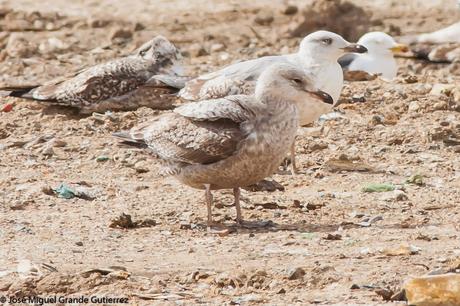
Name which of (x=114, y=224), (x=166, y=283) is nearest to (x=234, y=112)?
(x=114, y=224)

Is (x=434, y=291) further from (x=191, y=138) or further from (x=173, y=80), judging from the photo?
(x=173, y=80)

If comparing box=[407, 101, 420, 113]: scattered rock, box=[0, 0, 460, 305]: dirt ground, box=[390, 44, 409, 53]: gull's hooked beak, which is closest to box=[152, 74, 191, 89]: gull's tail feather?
box=[0, 0, 460, 305]: dirt ground

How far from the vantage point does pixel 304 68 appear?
1137 cm

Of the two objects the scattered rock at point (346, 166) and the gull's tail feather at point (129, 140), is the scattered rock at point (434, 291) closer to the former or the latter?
the gull's tail feather at point (129, 140)

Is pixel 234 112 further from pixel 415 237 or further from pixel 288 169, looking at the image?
pixel 288 169

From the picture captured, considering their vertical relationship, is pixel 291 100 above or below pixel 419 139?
above

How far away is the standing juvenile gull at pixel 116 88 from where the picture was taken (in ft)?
44.9

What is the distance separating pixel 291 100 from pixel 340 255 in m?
1.40

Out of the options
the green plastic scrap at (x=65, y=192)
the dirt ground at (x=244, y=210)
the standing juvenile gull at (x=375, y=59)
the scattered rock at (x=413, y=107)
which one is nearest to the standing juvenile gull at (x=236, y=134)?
the dirt ground at (x=244, y=210)

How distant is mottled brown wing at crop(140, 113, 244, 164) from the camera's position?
931 centimetres

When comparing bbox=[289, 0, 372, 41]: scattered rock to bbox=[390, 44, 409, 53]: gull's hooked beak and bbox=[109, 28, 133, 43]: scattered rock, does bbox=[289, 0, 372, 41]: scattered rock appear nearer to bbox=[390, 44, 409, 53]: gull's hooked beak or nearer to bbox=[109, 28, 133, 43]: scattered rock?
bbox=[390, 44, 409, 53]: gull's hooked beak

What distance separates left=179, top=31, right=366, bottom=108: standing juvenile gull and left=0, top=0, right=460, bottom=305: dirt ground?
2.06 ft

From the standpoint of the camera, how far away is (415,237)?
8.93m

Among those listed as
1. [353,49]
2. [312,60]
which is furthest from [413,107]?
[312,60]
